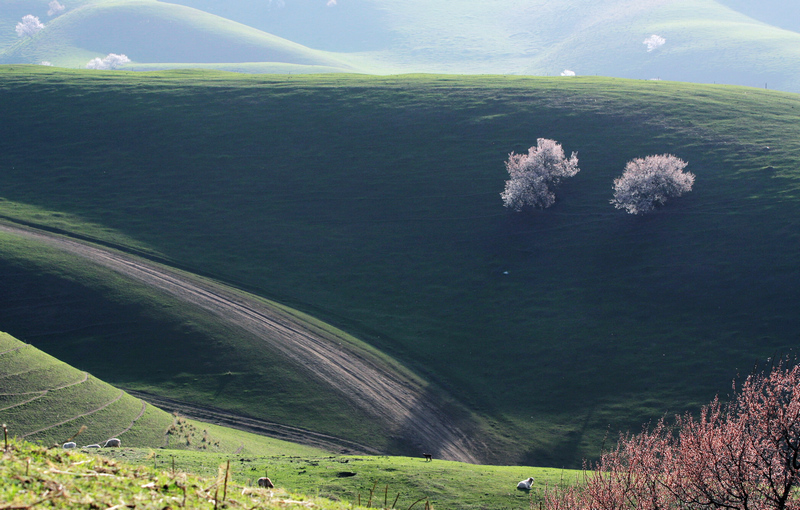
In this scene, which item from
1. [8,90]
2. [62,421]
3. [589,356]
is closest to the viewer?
[62,421]

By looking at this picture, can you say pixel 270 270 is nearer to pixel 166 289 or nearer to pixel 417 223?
pixel 166 289

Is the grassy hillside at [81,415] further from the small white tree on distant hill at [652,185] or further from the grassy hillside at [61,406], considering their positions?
the small white tree on distant hill at [652,185]

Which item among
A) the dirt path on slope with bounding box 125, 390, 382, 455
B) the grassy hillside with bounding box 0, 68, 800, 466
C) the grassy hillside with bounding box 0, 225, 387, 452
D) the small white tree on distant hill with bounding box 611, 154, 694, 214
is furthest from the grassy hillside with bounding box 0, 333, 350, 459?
the small white tree on distant hill with bounding box 611, 154, 694, 214

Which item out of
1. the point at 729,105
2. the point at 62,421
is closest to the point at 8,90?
the point at 62,421

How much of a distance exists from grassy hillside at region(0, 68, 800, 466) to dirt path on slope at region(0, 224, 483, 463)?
92.7 inches

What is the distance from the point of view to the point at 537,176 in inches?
2281

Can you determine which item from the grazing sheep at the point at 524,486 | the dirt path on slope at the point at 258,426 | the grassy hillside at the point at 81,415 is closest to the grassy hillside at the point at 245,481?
the grazing sheep at the point at 524,486

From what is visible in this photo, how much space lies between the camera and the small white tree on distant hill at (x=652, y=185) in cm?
5422

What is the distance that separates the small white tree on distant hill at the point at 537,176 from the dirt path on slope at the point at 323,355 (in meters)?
25.5

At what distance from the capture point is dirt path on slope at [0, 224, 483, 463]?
3738cm

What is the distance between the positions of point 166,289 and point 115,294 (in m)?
4.28

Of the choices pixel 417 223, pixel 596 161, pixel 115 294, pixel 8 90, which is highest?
pixel 8 90

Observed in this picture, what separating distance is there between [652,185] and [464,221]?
64.1 ft

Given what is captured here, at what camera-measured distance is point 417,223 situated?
5853cm
